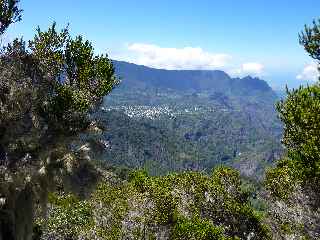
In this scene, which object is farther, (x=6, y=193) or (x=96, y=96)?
(x=96, y=96)

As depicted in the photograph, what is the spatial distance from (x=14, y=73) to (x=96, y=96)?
3815mm

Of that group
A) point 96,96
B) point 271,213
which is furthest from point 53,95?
point 271,213

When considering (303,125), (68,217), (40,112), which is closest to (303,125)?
(303,125)

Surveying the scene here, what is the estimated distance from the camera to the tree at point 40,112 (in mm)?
20984

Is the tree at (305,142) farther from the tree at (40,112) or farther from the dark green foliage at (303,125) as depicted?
the tree at (40,112)

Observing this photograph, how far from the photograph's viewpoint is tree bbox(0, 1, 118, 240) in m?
21.0

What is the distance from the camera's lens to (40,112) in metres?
22.3

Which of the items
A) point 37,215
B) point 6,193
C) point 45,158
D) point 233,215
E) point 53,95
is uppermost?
point 53,95

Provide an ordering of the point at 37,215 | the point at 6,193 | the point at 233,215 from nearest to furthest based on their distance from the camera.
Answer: the point at 6,193 → the point at 37,215 → the point at 233,215

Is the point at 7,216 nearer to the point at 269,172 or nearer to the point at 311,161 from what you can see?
the point at 311,161

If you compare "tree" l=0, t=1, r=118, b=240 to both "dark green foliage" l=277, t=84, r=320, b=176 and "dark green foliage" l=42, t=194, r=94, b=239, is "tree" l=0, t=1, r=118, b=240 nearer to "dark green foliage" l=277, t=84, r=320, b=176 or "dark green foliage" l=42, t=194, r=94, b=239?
"dark green foliage" l=277, t=84, r=320, b=176

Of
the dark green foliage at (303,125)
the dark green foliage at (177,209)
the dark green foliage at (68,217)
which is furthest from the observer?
the dark green foliage at (68,217)

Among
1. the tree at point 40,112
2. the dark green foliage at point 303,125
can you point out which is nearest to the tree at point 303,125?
the dark green foliage at point 303,125

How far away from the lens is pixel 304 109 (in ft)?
86.6
